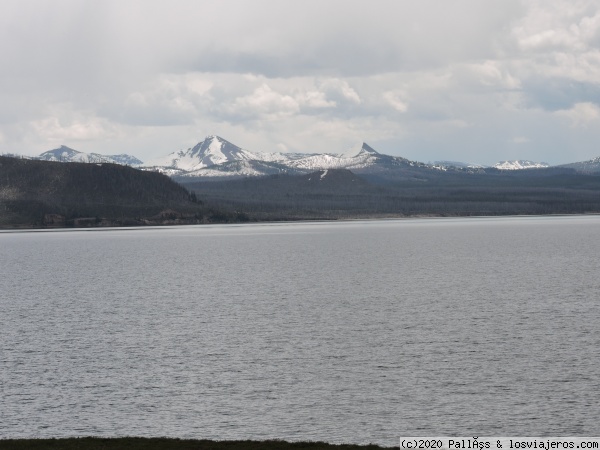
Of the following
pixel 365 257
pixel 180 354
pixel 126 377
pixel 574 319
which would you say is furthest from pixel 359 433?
pixel 365 257

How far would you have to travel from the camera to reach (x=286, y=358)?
51938 millimetres

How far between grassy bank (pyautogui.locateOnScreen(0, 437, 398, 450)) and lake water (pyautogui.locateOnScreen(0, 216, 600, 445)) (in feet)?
10.3

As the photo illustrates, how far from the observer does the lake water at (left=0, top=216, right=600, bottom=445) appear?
1487 inches

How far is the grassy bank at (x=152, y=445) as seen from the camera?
31547mm

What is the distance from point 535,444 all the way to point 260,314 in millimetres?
43473

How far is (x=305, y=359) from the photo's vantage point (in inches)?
2028

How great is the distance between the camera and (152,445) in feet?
106

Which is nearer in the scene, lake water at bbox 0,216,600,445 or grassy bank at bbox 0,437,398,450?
grassy bank at bbox 0,437,398,450

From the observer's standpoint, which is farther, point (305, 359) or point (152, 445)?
point (305, 359)

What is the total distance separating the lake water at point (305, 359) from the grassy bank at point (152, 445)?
3.14 metres

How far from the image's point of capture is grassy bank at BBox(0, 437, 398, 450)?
31547 mm

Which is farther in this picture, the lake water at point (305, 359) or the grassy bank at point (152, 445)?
the lake water at point (305, 359)

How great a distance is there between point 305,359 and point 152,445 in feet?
65.9

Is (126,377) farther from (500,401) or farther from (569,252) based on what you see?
(569,252)
